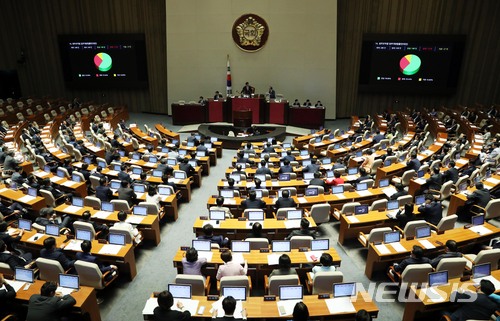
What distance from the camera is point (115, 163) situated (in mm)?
11547

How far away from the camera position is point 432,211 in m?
8.03

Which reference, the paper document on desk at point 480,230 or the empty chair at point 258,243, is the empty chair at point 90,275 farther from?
the paper document on desk at point 480,230

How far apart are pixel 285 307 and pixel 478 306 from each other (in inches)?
105

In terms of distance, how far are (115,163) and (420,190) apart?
9.29m

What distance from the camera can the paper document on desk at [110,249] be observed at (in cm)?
675

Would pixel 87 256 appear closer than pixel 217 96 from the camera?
Yes

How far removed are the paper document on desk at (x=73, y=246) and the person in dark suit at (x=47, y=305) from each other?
1815mm

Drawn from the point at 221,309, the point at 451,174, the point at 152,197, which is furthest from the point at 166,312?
the point at 451,174

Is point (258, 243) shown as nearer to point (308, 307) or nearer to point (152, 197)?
point (308, 307)

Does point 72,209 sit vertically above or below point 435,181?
below

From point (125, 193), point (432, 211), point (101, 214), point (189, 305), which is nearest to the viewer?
point (189, 305)

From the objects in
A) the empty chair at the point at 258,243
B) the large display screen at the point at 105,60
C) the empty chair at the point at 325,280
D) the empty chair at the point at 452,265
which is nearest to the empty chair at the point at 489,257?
the empty chair at the point at 452,265

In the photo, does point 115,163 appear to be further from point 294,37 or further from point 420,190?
point 294,37

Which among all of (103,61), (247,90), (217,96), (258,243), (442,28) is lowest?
(258,243)
